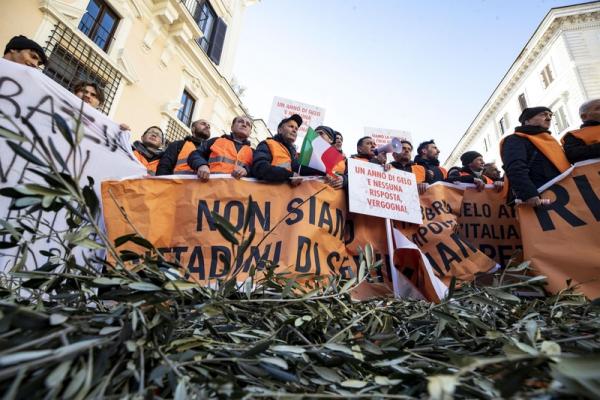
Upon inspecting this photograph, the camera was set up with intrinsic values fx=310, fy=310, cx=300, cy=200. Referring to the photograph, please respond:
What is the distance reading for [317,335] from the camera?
3.32 feet

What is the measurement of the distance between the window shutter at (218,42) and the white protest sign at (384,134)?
30.8ft

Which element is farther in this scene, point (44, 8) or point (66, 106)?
point (44, 8)

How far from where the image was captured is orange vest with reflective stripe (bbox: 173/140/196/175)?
3282 millimetres

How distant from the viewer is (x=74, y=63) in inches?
289

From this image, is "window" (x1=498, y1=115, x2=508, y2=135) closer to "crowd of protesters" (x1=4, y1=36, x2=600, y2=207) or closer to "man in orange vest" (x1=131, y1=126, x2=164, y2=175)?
"crowd of protesters" (x1=4, y1=36, x2=600, y2=207)

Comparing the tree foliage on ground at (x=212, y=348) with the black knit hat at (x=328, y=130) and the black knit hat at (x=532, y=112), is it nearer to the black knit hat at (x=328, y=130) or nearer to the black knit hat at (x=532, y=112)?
the black knit hat at (x=532, y=112)

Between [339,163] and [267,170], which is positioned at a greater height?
[339,163]

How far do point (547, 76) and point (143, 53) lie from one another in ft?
76.9

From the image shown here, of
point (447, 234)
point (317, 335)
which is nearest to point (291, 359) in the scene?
point (317, 335)

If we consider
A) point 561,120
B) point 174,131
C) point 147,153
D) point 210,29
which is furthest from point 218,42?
point 561,120

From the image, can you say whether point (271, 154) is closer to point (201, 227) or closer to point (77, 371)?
point (201, 227)

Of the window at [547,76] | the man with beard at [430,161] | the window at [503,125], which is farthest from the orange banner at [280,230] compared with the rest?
the window at [503,125]

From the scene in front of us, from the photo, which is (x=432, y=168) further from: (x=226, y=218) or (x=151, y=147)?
(x=151, y=147)

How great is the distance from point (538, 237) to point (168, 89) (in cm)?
1102
